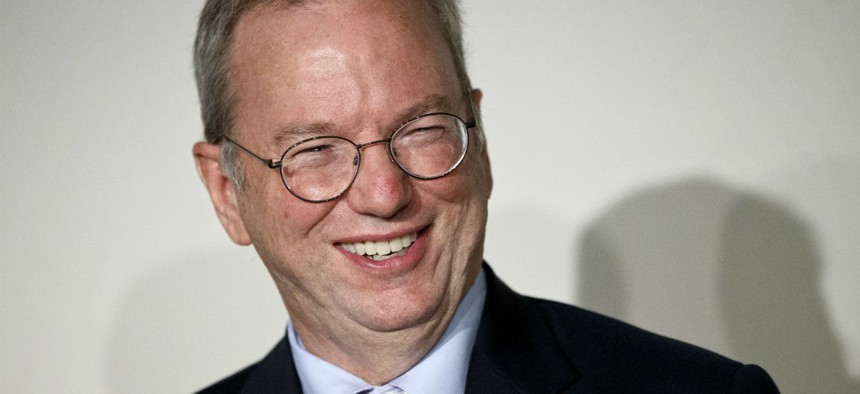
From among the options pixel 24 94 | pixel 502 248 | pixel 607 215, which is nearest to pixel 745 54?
pixel 607 215

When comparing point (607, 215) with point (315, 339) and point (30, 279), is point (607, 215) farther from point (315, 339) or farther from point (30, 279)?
point (30, 279)

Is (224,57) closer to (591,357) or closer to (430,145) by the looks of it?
(430,145)

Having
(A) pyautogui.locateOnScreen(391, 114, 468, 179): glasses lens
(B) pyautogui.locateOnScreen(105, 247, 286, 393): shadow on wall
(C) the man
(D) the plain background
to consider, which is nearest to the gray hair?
(C) the man

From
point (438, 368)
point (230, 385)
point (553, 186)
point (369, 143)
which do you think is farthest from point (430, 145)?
point (553, 186)

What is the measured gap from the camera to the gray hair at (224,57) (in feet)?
7.78

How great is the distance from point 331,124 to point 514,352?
642 millimetres

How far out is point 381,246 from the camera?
2.22 m

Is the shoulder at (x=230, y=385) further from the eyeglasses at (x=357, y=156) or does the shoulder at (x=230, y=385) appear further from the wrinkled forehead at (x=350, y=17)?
the wrinkled forehead at (x=350, y=17)

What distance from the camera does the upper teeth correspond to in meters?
2.22

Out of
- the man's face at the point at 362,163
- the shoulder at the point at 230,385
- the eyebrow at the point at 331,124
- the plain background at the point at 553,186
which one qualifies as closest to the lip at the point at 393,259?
the man's face at the point at 362,163

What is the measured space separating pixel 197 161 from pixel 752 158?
1.69 meters

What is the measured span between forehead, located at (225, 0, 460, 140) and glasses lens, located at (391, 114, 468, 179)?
5 cm

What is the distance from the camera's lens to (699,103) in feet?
11.1

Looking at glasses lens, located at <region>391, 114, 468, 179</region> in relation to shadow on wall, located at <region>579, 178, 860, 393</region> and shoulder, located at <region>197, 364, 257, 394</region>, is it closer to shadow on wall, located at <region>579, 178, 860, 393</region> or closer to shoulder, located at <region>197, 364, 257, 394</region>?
shoulder, located at <region>197, 364, 257, 394</region>
